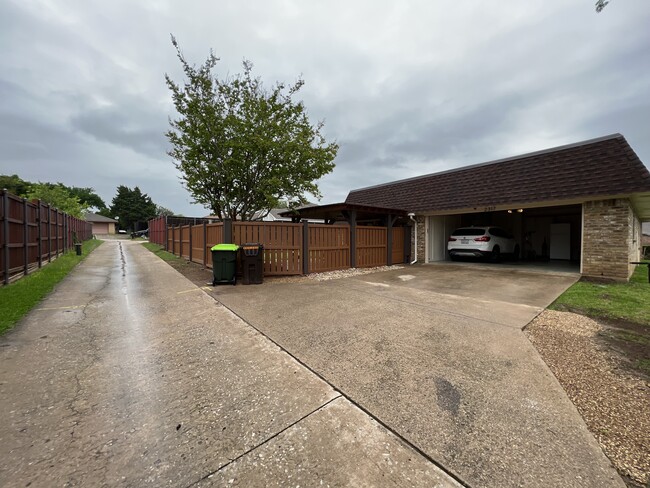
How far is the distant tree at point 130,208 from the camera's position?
58406 millimetres

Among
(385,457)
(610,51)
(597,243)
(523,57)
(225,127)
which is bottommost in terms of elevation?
(385,457)

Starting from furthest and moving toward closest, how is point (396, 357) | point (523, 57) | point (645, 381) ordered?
1. point (523, 57)
2. point (396, 357)
3. point (645, 381)

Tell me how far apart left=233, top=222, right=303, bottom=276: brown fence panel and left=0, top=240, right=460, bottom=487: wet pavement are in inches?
183

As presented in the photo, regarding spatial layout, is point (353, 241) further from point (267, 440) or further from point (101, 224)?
point (101, 224)

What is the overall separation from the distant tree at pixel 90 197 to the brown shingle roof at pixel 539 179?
9108 centimetres

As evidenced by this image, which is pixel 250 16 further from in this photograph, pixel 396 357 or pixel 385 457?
pixel 385 457

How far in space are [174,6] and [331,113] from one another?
679cm

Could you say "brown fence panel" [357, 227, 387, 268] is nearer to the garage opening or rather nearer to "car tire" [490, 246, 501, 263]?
the garage opening

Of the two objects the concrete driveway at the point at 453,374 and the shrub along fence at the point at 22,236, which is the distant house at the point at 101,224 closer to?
the shrub along fence at the point at 22,236

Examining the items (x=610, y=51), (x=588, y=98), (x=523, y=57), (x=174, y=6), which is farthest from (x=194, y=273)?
(x=588, y=98)

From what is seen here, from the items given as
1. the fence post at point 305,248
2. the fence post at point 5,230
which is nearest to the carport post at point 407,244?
the fence post at point 305,248

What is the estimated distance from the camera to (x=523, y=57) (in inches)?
287

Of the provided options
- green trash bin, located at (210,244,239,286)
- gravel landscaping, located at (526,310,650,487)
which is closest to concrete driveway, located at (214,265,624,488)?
gravel landscaping, located at (526,310,650,487)

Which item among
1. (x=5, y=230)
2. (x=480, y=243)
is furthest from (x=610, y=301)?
(x=5, y=230)
